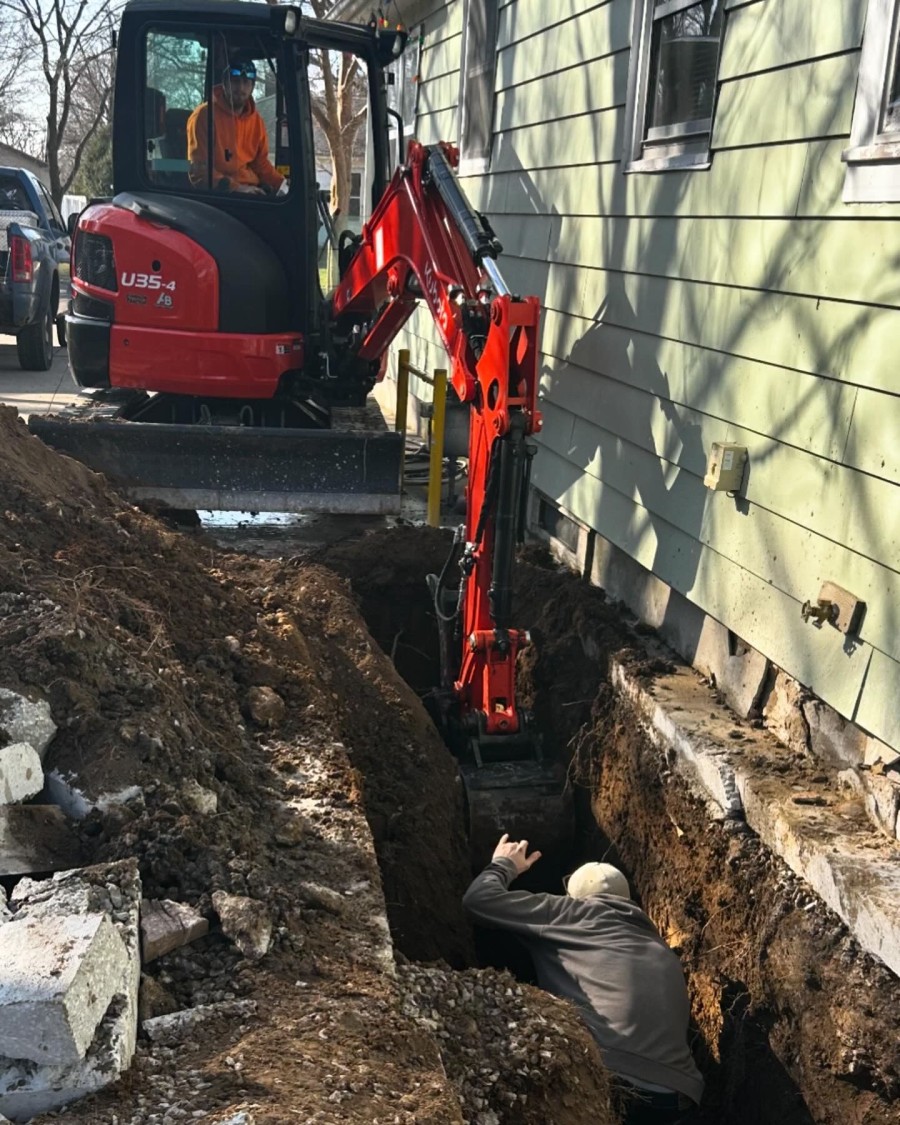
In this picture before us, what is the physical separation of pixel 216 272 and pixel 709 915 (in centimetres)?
496

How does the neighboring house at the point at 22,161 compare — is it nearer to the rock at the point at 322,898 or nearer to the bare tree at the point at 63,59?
the bare tree at the point at 63,59

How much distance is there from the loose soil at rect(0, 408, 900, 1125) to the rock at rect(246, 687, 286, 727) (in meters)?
0.01

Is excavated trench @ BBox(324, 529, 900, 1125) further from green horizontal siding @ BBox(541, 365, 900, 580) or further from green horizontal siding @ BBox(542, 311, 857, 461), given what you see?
green horizontal siding @ BBox(542, 311, 857, 461)

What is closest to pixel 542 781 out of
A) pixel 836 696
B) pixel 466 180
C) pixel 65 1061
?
pixel 836 696

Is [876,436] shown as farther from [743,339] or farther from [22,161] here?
[22,161]

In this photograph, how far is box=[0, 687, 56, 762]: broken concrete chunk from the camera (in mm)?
3174

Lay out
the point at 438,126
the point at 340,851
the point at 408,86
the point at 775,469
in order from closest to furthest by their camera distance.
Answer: the point at 340,851 → the point at 775,469 → the point at 438,126 → the point at 408,86

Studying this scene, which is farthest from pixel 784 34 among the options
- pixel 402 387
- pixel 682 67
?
pixel 402 387

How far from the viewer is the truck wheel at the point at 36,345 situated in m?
13.6

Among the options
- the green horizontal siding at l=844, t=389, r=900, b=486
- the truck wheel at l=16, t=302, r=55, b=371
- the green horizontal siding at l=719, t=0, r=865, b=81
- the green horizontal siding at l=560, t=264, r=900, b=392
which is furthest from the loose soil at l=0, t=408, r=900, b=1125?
the truck wheel at l=16, t=302, r=55, b=371

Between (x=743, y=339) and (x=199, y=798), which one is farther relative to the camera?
(x=743, y=339)

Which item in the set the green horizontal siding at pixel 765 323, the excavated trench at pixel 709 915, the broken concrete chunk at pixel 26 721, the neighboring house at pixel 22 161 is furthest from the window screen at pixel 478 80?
the neighboring house at pixel 22 161

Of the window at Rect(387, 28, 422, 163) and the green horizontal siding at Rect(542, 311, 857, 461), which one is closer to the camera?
the green horizontal siding at Rect(542, 311, 857, 461)

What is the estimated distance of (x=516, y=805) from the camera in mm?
5250
